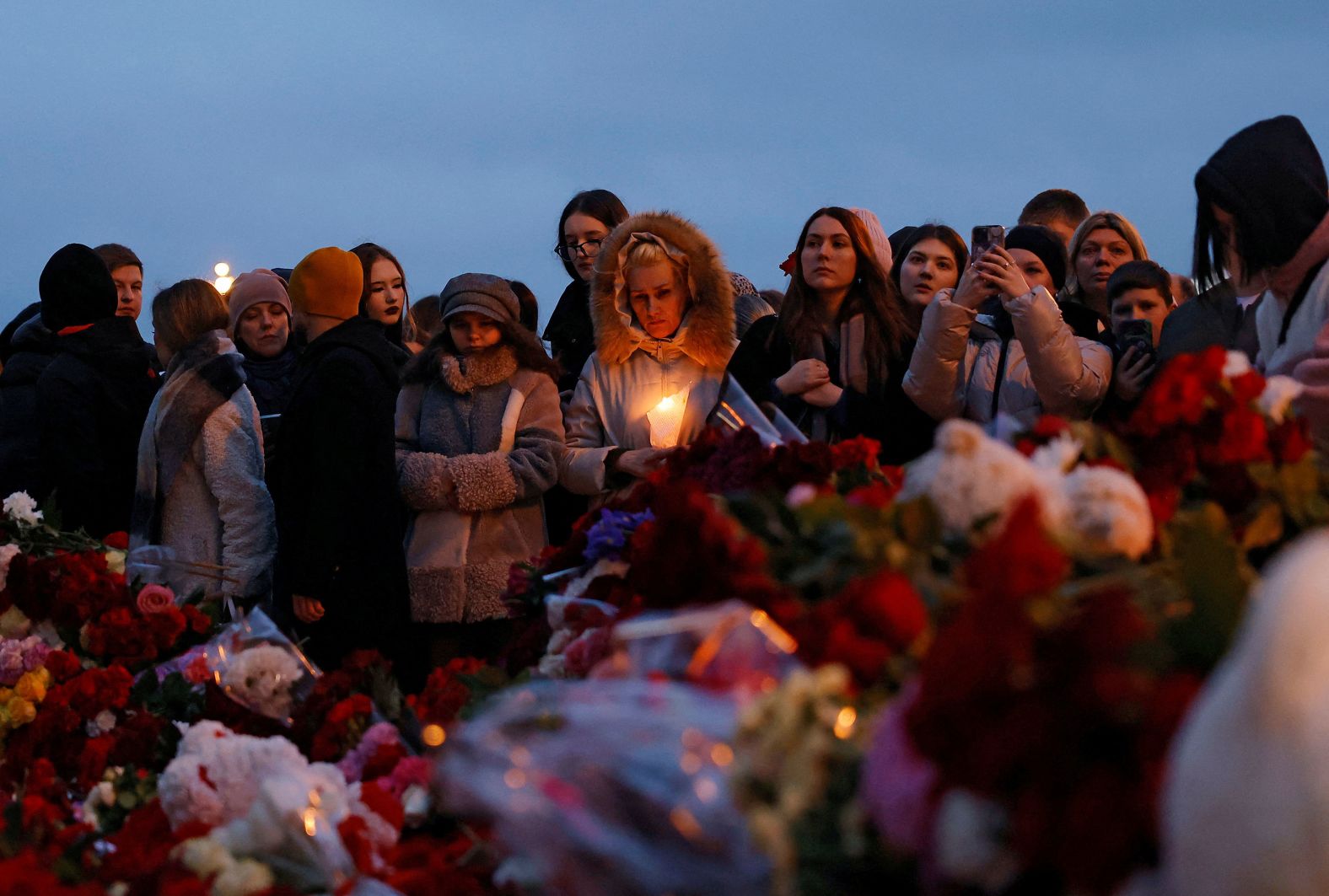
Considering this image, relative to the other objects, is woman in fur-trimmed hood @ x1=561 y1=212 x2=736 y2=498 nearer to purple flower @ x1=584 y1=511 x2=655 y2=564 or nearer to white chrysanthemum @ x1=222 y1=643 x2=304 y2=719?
white chrysanthemum @ x1=222 y1=643 x2=304 y2=719

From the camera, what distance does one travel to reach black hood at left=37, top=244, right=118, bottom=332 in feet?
20.4

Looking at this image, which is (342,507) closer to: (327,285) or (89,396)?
(327,285)

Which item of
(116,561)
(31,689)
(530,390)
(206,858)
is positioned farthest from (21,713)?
(206,858)

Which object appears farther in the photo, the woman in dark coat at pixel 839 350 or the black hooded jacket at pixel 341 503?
A: the black hooded jacket at pixel 341 503

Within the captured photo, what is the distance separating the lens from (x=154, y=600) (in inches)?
168

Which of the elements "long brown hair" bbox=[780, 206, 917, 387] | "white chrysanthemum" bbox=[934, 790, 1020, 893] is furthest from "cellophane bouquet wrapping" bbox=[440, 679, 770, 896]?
"long brown hair" bbox=[780, 206, 917, 387]

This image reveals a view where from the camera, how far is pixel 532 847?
1285 millimetres

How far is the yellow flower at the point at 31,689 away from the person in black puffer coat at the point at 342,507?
3.37 ft

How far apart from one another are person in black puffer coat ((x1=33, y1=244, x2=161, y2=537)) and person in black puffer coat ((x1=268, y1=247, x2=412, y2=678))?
1.05 meters

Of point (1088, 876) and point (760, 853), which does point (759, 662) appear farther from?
point (1088, 876)

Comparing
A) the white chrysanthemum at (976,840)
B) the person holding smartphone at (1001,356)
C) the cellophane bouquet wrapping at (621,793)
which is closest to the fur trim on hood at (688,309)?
the person holding smartphone at (1001,356)

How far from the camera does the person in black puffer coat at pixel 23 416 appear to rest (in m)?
6.20

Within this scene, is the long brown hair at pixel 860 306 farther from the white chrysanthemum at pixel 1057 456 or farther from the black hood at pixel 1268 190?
the white chrysanthemum at pixel 1057 456

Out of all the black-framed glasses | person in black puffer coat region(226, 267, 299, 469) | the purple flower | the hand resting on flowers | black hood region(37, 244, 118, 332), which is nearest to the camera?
the purple flower
